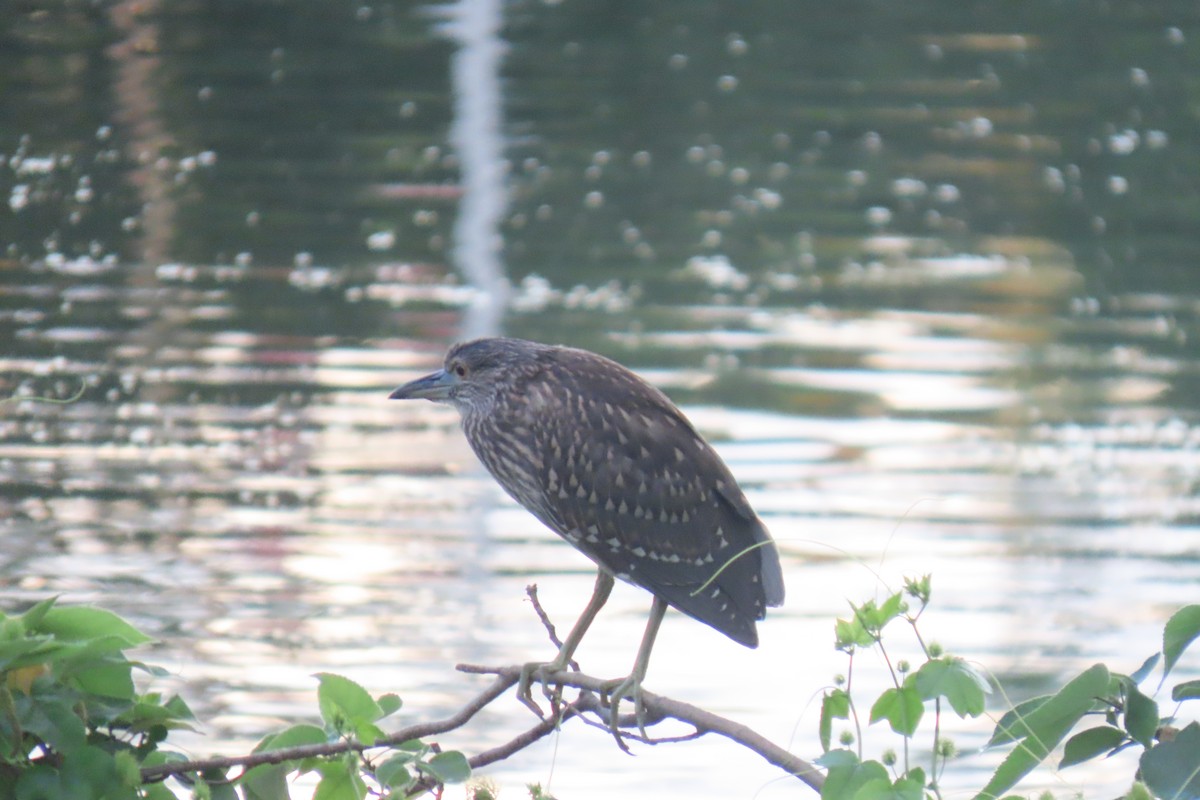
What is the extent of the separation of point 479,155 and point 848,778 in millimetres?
13616

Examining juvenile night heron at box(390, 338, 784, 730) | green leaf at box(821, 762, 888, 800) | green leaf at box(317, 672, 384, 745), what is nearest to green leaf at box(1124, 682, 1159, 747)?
green leaf at box(821, 762, 888, 800)

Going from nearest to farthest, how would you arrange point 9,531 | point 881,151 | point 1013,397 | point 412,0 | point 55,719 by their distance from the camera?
point 55,719 < point 9,531 < point 1013,397 < point 881,151 < point 412,0

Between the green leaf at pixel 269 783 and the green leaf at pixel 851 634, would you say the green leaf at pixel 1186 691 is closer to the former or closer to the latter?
the green leaf at pixel 851 634

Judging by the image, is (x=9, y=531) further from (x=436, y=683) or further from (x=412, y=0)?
(x=412, y=0)

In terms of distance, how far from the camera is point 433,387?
4461 millimetres

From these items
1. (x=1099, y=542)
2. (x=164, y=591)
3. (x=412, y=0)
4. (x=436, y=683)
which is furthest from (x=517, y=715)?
(x=412, y=0)

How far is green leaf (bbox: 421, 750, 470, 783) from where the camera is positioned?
81.2 inches

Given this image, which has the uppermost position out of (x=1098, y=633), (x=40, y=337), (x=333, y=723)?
(x=333, y=723)

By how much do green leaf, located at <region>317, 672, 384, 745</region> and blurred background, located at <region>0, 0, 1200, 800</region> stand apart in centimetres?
94

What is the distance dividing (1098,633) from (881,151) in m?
8.36

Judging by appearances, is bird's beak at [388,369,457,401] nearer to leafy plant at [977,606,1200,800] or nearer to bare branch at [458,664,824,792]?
bare branch at [458,664,824,792]

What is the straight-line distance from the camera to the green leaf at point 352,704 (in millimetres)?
2143

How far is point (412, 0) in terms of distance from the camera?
71.5 ft

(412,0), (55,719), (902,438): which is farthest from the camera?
(412,0)
